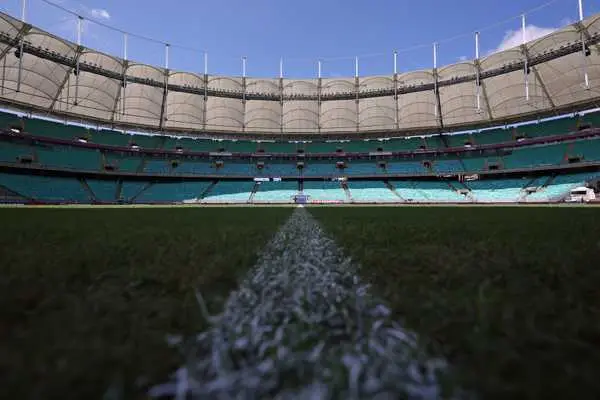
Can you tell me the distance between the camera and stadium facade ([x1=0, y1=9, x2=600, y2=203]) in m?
28.5

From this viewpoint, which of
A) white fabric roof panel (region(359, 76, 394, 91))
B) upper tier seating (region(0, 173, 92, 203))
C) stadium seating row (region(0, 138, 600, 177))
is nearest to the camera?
upper tier seating (region(0, 173, 92, 203))

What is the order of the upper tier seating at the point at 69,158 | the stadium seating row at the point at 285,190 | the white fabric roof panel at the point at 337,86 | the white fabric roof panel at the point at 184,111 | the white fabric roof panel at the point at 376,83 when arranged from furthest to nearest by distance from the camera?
the white fabric roof panel at the point at 337,86 < the white fabric roof panel at the point at 376,83 < the white fabric roof panel at the point at 184,111 < the upper tier seating at the point at 69,158 < the stadium seating row at the point at 285,190

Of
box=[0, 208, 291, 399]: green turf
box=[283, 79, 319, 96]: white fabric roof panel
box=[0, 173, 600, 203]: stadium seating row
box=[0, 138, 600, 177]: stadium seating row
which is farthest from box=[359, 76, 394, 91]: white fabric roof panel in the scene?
box=[0, 208, 291, 399]: green turf

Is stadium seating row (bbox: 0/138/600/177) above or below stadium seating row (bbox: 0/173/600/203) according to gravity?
above

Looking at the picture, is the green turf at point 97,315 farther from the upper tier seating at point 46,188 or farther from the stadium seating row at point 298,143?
the stadium seating row at point 298,143

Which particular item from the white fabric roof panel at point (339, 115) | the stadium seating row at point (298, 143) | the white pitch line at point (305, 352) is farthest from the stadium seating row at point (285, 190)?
the white pitch line at point (305, 352)

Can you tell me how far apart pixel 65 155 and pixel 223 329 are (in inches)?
1532

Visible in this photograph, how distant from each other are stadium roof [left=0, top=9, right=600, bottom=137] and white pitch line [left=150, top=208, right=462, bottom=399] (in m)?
33.2

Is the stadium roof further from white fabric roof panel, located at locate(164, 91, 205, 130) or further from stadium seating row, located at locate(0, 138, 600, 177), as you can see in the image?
stadium seating row, located at locate(0, 138, 600, 177)

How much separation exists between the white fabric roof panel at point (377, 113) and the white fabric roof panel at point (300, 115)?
5.53 m

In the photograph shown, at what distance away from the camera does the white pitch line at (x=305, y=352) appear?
0.56 meters

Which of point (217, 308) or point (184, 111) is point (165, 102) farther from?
point (217, 308)

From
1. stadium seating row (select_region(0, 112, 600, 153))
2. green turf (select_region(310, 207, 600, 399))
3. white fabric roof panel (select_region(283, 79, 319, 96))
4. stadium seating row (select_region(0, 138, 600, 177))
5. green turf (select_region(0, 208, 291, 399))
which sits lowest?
green turf (select_region(310, 207, 600, 399))

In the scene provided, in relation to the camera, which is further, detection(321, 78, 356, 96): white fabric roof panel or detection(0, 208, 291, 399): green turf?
detection(321, 78, 356, 96): white fabric roof panel
